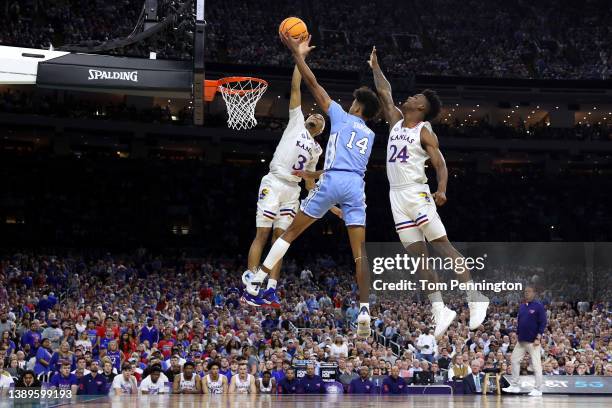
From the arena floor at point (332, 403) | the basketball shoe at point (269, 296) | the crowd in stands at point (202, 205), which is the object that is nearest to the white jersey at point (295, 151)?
the basketball shoe at point (269, 296)

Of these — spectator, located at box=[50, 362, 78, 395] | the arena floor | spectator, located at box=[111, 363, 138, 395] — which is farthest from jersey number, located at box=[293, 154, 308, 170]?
spectator, located at box=[50, 362, 78, 395]

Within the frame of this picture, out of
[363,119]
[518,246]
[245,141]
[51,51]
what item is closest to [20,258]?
[245,141]

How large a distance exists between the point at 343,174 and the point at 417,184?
90cm

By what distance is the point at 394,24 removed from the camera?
133ft

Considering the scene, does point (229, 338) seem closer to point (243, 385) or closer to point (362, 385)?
point (243, 385)

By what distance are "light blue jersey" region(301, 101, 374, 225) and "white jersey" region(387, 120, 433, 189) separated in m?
0.31

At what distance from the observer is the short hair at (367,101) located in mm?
10766

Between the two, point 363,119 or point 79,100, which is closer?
point 363,119

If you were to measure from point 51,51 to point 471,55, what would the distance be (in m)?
29.4

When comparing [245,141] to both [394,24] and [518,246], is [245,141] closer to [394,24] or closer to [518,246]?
[394,24]

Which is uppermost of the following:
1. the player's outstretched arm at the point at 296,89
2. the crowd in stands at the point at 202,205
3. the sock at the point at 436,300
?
the crowd in stands at the point at 202,205

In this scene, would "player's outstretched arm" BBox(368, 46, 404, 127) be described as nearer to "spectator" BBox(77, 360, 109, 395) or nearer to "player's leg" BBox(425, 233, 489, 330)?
"player's leg" BBox(425, 233, 489, 330)

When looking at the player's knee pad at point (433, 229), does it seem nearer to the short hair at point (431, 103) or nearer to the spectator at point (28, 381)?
the short hair at point (431, 103)

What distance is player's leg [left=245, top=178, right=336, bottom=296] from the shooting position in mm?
10469
